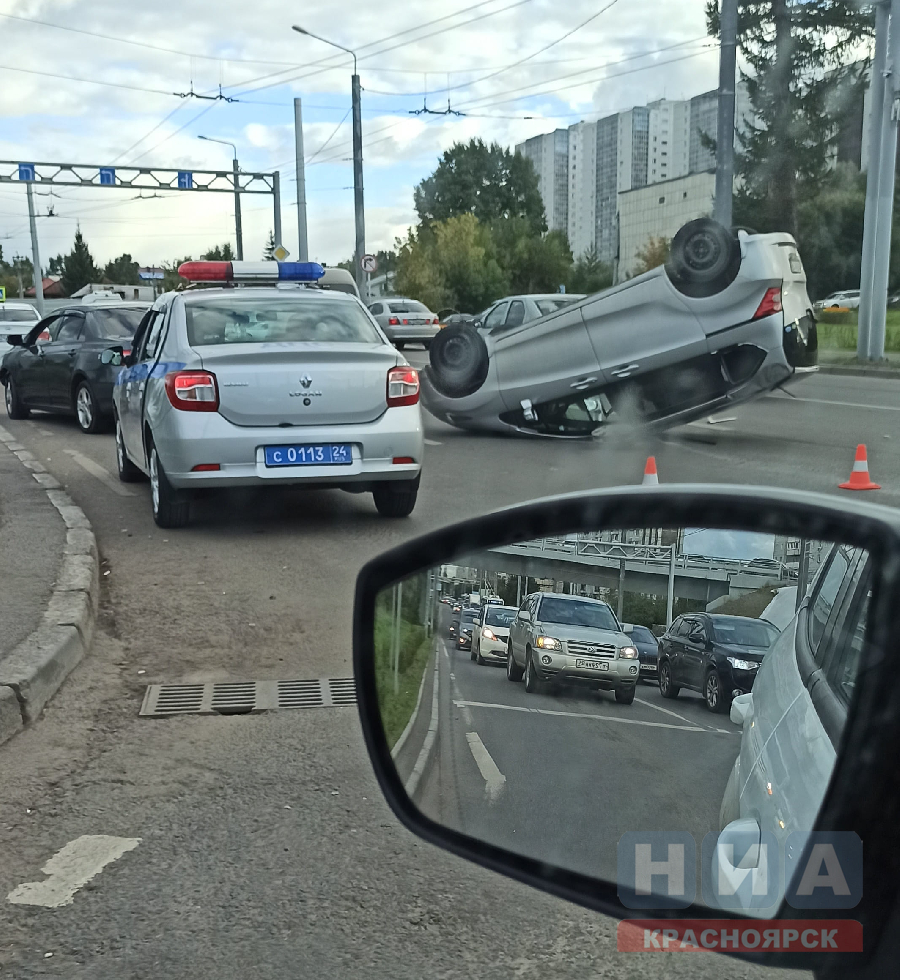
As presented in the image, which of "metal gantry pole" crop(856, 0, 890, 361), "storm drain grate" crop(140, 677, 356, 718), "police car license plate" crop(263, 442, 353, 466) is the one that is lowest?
"storm drain grate" crop(140, 677, 356, 718)

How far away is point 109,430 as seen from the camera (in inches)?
521

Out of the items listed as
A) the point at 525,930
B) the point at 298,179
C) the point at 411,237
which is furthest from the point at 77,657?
the point at 298,179

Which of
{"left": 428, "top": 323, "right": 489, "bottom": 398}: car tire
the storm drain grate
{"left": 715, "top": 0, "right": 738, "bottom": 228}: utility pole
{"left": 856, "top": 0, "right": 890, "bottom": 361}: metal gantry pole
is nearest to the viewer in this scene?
the storm drain grate

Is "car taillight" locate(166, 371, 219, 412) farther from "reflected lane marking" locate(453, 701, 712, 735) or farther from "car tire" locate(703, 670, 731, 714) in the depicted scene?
"car tire" locate(703, 670, 731, 714)

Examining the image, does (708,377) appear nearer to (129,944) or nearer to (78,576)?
(78,576)

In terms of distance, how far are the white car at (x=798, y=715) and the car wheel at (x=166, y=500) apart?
20.8ft

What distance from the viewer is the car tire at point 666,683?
1021mm

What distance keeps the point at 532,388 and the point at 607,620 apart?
36.3ft

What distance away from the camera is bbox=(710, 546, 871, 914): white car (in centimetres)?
91

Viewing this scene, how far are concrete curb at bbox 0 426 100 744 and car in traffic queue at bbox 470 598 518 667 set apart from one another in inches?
115

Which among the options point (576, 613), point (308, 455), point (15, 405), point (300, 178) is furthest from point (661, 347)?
point (300, 178)

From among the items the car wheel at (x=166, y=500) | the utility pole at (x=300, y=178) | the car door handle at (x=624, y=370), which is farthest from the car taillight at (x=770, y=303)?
the utility pole at (x=300, y=178)

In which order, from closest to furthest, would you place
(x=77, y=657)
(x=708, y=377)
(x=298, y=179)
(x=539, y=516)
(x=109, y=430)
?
(x=539, y=516) < (x=77, y=657) < (x=708, y=377) < (x=109, y=430) < (x=298, y=179)

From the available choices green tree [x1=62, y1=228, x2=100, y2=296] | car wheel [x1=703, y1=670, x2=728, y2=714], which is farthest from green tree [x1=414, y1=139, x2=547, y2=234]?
green tree [x1=62, y1=228, x2=100, y2=296]
